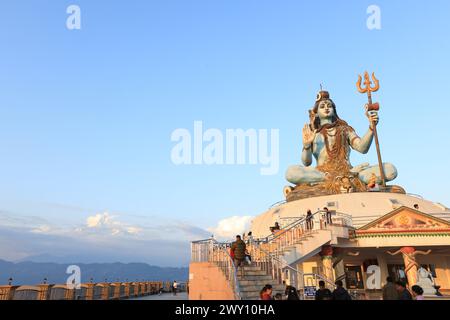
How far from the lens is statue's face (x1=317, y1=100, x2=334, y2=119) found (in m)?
33.9

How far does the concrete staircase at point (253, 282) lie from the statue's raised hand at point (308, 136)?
24088 millimetres

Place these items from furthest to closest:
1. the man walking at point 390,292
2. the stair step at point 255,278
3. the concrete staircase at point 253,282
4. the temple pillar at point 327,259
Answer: the temple pillar at point 327,259 → the stair step at point 255,278 → the concrete staircase at point 253,282 → the man walking at point 390,292

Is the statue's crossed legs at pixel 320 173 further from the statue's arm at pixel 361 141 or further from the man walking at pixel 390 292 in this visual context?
the man walking at pixel 390 292

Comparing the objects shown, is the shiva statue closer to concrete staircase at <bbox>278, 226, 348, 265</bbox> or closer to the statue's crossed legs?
the statue's crossed legs

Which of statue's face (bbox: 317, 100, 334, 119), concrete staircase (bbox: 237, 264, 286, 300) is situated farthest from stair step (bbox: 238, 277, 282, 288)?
statue's face (bbox: 317, 100, 334, 119)

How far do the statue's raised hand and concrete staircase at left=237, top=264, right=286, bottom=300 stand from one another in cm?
2409

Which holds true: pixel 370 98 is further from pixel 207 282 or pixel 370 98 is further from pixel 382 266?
pixel 207 282

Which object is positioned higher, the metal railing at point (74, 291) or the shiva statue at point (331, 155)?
the shiva statue at point (331, 155)

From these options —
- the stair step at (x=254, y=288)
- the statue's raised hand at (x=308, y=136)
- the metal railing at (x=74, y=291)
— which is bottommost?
the metal railing at (x=74, y=291)

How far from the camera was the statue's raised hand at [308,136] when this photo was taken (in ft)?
112

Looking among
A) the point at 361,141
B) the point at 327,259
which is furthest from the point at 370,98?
the point at 327,259

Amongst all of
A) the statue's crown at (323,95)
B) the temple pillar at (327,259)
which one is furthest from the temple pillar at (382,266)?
the statue's crown at (323,95)

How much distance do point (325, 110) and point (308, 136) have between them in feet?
10.5
